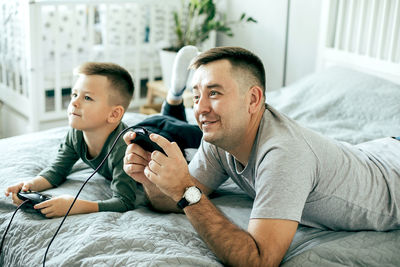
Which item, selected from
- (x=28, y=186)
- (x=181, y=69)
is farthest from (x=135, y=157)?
(x=181, y=69)

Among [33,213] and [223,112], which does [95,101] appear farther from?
[223,112]

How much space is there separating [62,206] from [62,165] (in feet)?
0.93

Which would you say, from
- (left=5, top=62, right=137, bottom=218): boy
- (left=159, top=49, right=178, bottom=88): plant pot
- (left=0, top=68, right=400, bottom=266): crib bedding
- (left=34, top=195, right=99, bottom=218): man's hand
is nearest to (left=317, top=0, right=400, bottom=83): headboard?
(left=159, top=49, right=178, bottom=88): plant pot

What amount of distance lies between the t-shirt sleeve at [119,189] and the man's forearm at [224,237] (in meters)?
0.34

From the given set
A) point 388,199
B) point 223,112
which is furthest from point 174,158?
point 388,199

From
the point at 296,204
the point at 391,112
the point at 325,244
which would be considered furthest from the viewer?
the point at 391,112

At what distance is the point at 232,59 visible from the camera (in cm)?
128

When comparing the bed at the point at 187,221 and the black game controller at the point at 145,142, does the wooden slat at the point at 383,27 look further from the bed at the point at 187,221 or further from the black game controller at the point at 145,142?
the black game controller at the point at 145,142

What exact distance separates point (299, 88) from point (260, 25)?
39.9 inches

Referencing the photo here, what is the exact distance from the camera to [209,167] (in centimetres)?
145

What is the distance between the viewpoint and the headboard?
2.41 metres

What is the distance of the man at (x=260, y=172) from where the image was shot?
44.2 inches

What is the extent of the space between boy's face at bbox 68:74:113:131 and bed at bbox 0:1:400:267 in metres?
0.20

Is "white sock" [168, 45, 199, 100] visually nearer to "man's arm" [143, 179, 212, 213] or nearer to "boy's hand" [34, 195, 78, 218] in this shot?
"man's arm" [143, 179, 212, 213]
